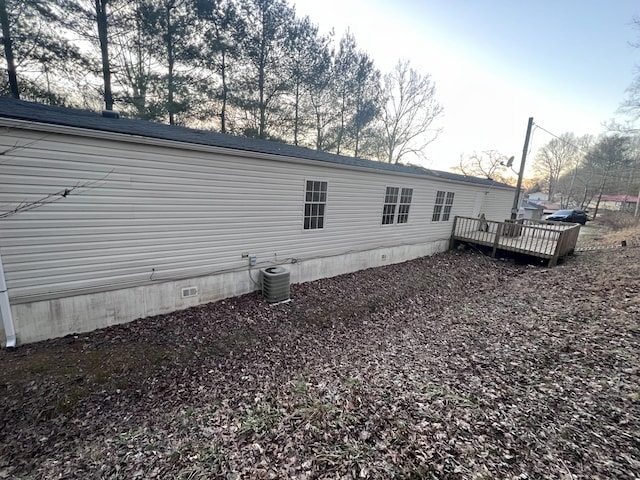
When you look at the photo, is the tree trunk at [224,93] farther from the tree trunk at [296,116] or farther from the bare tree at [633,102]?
the bare tree at [633,102]

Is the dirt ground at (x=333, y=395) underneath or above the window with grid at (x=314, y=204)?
underneath

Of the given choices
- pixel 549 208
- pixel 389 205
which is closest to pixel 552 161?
pixel 549 208

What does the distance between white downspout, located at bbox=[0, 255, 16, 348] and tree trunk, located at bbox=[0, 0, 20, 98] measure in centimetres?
977

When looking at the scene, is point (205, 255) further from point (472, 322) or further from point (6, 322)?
point (472, 322)

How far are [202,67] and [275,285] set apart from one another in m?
11.4

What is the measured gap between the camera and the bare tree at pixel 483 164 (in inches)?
965

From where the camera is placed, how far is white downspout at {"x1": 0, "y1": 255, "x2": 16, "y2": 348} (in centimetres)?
366

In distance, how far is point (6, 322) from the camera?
3715mm

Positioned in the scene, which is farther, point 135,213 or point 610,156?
point 610,156

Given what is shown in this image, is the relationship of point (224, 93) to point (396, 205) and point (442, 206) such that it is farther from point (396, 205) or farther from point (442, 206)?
point (442, 206)

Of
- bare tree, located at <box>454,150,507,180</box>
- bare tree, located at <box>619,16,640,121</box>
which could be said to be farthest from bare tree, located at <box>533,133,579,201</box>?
bare tree, located at <box>619,16,640,121</box>

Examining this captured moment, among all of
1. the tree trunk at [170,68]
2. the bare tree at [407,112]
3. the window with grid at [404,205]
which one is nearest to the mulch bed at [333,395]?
the window with grid at [404,205]

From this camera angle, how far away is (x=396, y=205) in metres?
9.17

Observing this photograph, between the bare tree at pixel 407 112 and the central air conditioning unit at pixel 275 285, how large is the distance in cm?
1802
